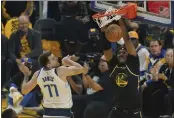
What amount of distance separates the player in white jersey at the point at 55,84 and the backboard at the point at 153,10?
156 cm

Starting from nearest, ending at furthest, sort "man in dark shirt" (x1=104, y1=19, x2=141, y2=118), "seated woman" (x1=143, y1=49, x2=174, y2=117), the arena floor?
"man in dark shirt" (x1=104, y1=19, x2=141, y2=118) → "seated woman" (x1=143, y1=49, x2=174, y2=117) → the arena floor

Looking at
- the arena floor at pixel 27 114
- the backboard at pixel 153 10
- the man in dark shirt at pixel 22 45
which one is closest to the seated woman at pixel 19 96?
the arena floor at pixel 27 114

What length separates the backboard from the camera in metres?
8.22

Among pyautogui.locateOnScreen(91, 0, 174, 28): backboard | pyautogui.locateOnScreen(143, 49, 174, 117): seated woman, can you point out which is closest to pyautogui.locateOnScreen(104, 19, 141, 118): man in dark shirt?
pyautogui.locateOnScreen(91, 0, 174, 28): backboard

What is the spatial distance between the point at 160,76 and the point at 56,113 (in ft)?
7.04

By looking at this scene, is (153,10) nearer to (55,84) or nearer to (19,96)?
(55,84)

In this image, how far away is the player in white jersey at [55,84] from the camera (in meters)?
7.23

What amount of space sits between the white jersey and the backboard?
174 cm

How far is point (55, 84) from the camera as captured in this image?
724 cm

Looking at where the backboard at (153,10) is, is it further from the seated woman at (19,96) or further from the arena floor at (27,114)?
the arena floor at (27,114)

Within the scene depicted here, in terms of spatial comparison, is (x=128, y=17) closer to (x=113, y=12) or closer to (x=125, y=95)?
(x=113, y=12)

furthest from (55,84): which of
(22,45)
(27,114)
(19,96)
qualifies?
(22,45)

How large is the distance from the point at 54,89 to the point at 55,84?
79 mm

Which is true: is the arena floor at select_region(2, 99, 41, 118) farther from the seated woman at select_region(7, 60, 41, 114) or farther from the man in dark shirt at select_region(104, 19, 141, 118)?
the man in dark shirt at select_region(104, 19, 141, 118)
